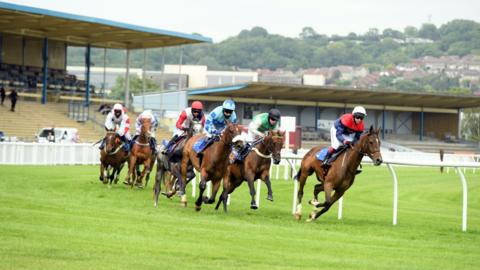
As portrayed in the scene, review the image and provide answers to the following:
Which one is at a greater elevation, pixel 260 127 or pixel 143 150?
pixel 260 127

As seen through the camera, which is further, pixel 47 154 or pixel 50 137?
pixel 50 137

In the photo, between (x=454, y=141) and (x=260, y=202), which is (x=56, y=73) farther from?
(x=260, y=202)

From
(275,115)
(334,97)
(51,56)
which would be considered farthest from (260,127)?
(334,97)

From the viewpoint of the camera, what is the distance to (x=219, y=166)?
17312 millimetres

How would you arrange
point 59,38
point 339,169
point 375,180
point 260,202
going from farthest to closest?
1. point 59,38
2. point 375,180
3. point 260,202
4. point 339,169

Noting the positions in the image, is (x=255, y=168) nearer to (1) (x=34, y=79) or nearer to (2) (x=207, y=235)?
(2) (x=207, y=235)

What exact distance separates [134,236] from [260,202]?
9.51 meters

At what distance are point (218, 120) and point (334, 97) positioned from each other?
174 ft

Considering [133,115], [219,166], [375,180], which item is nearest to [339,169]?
[219,166]

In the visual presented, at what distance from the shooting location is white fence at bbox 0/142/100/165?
35.5 m

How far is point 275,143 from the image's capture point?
16.9 m

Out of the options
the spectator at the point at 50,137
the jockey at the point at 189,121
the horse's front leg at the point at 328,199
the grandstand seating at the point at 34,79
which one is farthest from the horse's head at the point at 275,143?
the grandstand seating at the point at 34,79

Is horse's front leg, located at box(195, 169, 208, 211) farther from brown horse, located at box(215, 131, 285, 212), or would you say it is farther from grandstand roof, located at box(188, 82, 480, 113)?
grandstand roof, located at box(188, 82, 480, 113)

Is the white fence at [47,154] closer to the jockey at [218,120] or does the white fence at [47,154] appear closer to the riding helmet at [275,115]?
the jockey at [218,120]
